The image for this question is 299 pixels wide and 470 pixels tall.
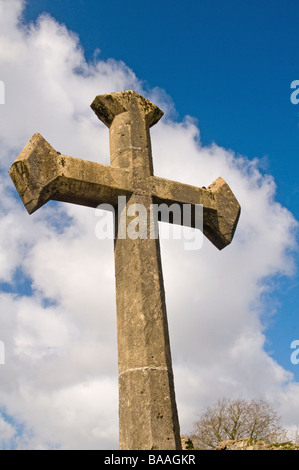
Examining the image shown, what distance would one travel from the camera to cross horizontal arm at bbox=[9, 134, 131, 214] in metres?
4.52

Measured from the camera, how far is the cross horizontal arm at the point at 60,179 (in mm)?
4523

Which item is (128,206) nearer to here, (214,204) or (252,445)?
(214,204)

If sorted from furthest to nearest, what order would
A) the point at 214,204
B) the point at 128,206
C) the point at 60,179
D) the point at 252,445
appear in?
the point at 252,445 < the point at 214,204 < the point at 128,206 < the point at 60,179

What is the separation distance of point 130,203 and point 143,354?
1646mm

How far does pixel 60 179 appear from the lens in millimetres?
4668

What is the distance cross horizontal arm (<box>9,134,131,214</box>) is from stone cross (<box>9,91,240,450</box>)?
1cm

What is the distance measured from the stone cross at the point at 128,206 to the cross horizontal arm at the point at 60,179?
0.01m

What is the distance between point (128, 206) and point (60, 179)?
0.77 m

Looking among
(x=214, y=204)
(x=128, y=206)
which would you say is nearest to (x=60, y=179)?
(x=128, y=206)

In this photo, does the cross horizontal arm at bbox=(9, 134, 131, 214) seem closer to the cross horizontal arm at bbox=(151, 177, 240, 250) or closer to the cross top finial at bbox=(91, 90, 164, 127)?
the cross horizontal arm at bbox=(151, 177, 240, 250)

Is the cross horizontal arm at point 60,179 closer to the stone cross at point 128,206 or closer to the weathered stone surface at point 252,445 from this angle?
the stone cross at point 128,206

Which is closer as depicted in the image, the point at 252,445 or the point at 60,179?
the point at 60,179
